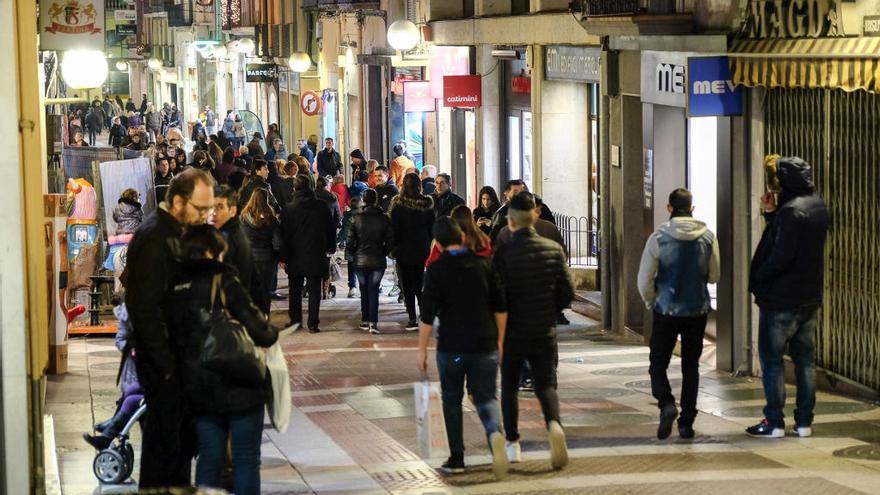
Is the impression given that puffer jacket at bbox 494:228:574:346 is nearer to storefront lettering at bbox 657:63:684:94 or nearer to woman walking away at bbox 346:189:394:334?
storefront lettering at bbox 657:63:684:94

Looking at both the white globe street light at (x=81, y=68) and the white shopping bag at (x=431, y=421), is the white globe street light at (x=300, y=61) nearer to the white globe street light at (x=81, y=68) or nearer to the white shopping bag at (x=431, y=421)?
the white globe street light at (x=81, y=68)

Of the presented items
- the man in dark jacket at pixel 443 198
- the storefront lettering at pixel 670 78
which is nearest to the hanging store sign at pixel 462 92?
the man in dark jacket at pixel 443 198

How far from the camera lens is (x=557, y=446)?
36.7 feet

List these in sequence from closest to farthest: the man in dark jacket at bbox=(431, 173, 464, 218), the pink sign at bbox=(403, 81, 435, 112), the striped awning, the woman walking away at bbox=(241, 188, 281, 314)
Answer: the striped awning < the woman walking away at bbox=(241, 188, 281, 314) < the man in dark jacket at bbox=(431, 173, 464, 218) < the pink sign at bbox=(403, 81, 435, 112)

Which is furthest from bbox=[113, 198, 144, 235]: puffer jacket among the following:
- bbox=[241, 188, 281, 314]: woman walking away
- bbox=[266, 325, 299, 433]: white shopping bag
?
bbox=[266, 325, 299, 433]: white shopping bag

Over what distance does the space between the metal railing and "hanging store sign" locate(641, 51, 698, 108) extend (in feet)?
17.2

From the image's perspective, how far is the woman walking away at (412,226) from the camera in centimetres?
1986

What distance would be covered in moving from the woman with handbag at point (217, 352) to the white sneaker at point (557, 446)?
9.52ft

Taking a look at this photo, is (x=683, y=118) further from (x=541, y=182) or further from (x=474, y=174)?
(x=474, y=174)

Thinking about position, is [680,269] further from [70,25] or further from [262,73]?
[262,73]

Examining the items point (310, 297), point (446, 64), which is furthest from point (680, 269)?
point (446, 64)

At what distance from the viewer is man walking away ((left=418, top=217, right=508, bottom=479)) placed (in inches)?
433

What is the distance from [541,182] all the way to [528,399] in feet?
35.5

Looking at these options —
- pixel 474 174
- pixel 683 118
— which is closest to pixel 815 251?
pixel 683 118
